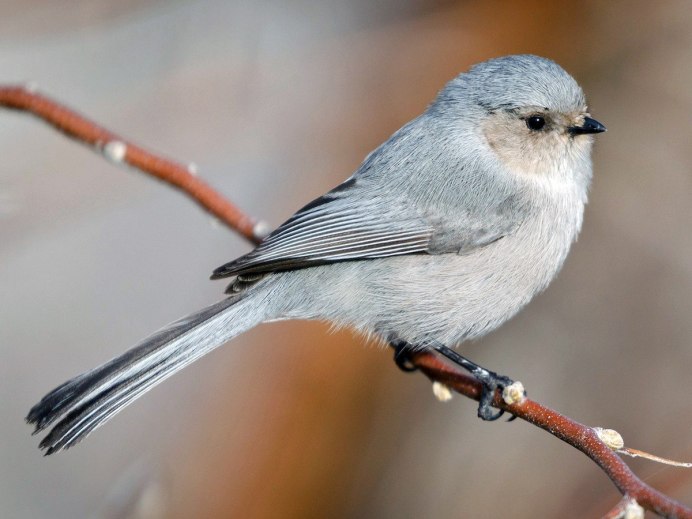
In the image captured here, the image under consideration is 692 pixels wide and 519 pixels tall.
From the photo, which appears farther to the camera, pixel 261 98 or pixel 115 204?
pixel 261 98

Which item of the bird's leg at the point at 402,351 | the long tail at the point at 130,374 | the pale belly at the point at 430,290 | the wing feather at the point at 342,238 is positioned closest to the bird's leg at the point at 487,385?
the pale belly at the point at 430,290

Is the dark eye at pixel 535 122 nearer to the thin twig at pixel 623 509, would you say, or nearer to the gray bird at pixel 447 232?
the gray bird at pixel 447 232

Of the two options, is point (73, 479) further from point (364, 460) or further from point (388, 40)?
point (388, 40)

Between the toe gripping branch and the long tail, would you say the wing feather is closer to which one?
the long tail

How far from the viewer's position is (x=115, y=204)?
492 centimetres

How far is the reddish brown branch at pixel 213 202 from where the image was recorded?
211cm

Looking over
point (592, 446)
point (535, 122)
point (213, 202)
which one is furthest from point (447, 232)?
point (592, 446)

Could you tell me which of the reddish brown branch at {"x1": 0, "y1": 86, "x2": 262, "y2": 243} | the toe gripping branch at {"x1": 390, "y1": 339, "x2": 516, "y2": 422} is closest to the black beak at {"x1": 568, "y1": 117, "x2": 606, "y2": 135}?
the toe gripping branch at {"x1": 390, "y1": 339, "x2": 516, "y2": 422}

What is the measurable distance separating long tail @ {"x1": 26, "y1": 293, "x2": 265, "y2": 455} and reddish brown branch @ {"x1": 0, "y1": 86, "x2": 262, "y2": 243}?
37cm

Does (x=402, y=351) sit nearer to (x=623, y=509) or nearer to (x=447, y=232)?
(x=447, y=232)

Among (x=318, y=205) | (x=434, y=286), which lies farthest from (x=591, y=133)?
(x=318, y=205)

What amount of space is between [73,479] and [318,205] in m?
2.56

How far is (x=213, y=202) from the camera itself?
3053 mm

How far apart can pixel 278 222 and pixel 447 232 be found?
2011 mm
